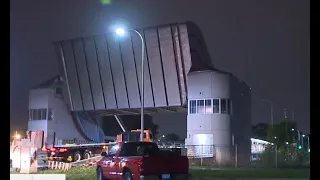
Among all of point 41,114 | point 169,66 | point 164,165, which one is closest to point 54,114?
point 41,114

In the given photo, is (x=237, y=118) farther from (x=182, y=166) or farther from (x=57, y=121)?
(x=182, y=166)

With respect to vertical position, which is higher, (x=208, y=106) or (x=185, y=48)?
(x=185, y=48)

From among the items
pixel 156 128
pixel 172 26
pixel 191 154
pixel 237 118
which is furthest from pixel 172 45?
pixel 156 128

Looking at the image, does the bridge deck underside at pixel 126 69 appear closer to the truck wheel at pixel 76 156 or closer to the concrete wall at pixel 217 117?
the concrete wall at pixel 217 117

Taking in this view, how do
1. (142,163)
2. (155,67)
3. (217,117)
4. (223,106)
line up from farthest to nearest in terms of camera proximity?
(155,67) < (223,106) < (217,117) < (142,163)

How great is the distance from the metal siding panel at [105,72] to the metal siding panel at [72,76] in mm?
3815

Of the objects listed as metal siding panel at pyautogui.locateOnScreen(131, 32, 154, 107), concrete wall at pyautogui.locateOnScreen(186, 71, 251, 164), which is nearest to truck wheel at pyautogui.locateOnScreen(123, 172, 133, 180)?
concrete wall at pyautogui.locateOnScreen(186, 71, 251, 164)

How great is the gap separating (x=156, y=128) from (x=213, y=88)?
43.7 meters

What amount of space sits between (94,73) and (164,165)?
144ft

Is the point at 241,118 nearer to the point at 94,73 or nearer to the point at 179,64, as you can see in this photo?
the point at 179,64

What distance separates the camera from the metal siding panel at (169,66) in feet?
172

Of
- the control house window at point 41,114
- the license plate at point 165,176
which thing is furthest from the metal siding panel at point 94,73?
the license plate at point 165,176

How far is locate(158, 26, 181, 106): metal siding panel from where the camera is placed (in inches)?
2058

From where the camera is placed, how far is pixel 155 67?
53.8 m
